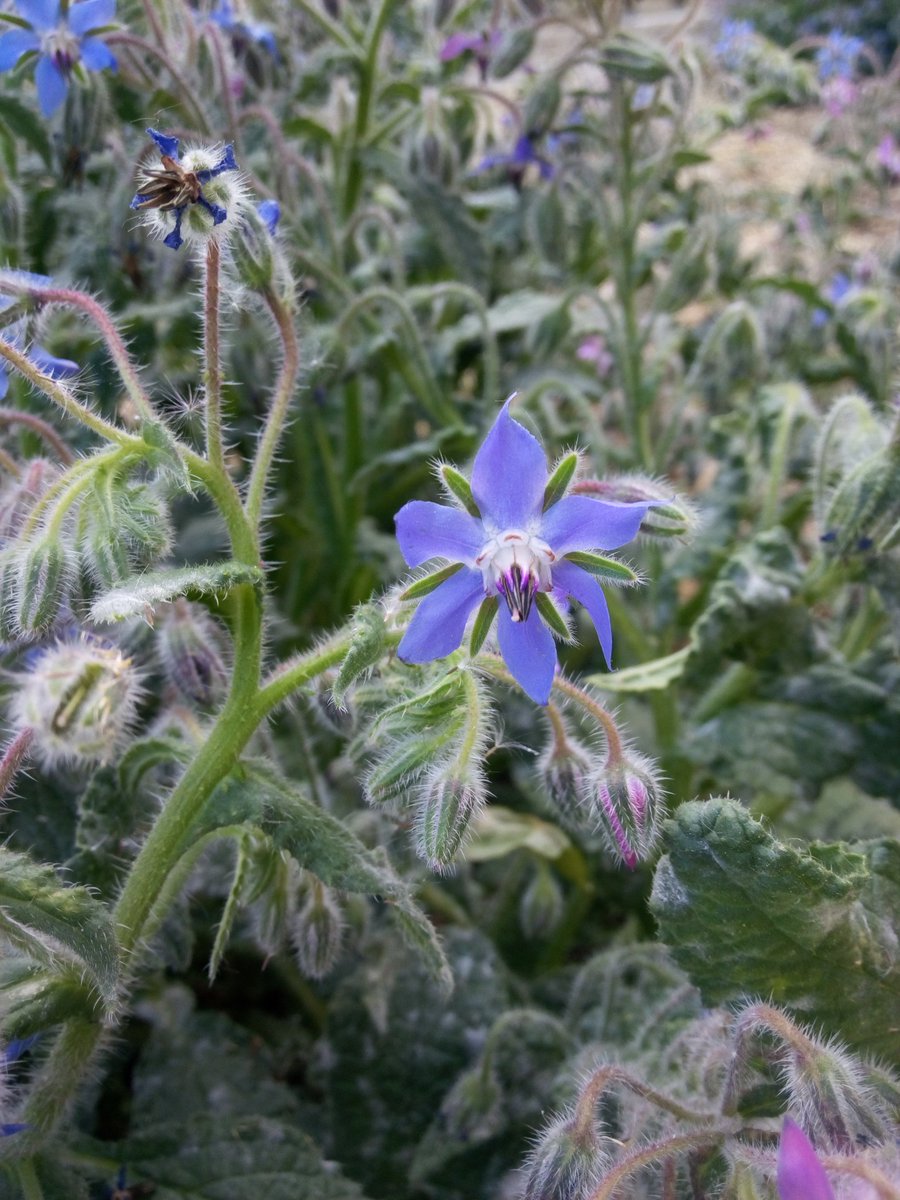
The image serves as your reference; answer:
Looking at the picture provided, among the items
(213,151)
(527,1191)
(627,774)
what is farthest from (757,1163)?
(213,151)

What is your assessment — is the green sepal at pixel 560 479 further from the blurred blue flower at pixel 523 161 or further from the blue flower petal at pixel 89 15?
the blurred blue flower at pixel 523 161

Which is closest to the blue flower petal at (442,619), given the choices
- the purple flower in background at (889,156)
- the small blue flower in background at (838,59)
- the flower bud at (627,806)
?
the flower bud at (627,806)

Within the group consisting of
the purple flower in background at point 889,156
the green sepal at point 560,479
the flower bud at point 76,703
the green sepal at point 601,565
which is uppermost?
the purple flower in background at point 889,156

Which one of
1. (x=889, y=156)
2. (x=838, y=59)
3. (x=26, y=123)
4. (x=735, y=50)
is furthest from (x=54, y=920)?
(x=838, y=59)

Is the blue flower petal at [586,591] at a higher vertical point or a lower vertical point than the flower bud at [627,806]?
higher

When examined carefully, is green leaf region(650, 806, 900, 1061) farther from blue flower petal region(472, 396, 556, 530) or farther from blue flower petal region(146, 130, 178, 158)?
blue flower petal region(146, 130, 178, 158)

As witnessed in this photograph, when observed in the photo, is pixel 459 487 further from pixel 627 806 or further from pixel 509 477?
pixel 627 806

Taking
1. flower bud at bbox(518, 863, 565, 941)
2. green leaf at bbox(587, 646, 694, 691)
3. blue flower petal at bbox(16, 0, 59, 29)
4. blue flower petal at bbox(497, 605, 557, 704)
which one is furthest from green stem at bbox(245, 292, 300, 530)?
flower bud at bbox(518, 863, 565, 941)
